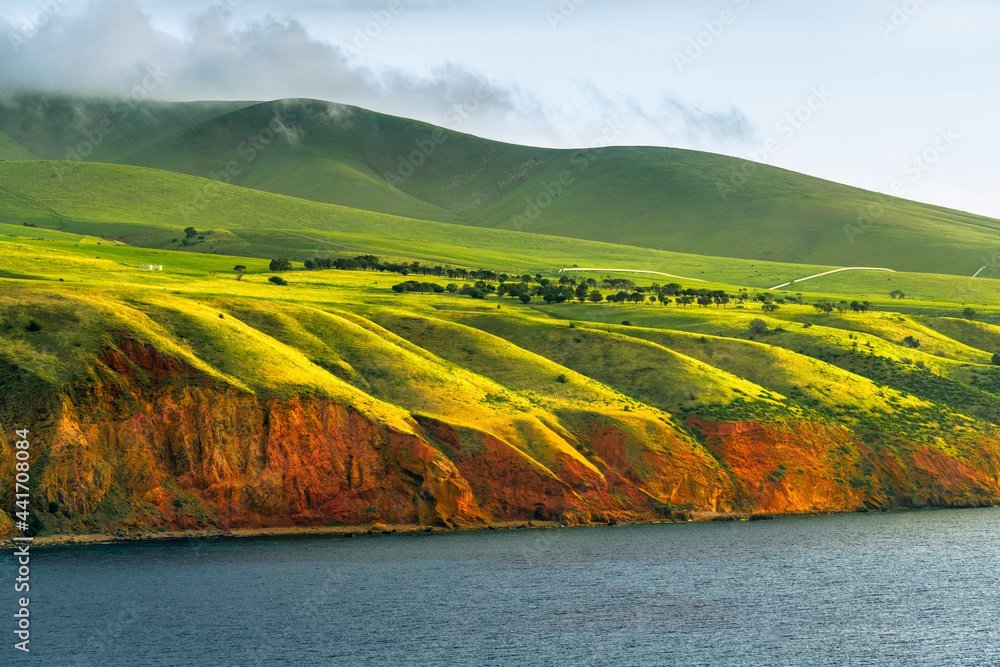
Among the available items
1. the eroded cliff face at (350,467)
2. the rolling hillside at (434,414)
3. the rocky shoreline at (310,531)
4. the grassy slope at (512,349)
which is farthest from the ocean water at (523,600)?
the grassy slope at (512,349)

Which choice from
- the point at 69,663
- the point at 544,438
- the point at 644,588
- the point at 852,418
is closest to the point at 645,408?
the point at 544,438

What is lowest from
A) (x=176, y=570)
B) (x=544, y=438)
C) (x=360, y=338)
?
(x=176, y=570)

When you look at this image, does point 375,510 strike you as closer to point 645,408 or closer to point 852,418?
point 645,408

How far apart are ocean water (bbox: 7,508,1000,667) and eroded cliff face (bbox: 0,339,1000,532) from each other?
5211mm

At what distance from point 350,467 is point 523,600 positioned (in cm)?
3127

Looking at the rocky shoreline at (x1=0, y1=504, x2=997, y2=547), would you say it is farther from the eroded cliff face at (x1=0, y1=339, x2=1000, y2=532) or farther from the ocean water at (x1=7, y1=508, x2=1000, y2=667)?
the ocean water at (x1=7, y1=508, x2=1000, y2=667)

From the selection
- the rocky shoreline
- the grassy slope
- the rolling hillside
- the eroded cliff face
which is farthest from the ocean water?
the grassy slope

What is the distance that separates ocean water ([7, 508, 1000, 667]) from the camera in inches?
2424

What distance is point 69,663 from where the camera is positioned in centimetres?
5738

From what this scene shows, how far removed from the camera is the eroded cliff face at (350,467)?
90.5 metres

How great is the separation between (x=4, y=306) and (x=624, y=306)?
107 m

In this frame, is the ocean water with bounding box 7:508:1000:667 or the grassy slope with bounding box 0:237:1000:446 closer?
the ocean water with bounding box 7:508:1000:667

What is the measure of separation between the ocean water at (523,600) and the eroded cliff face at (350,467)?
5.21 metres

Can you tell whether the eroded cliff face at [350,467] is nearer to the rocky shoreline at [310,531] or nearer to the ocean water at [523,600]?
the rocky shoreline at [310,531]
